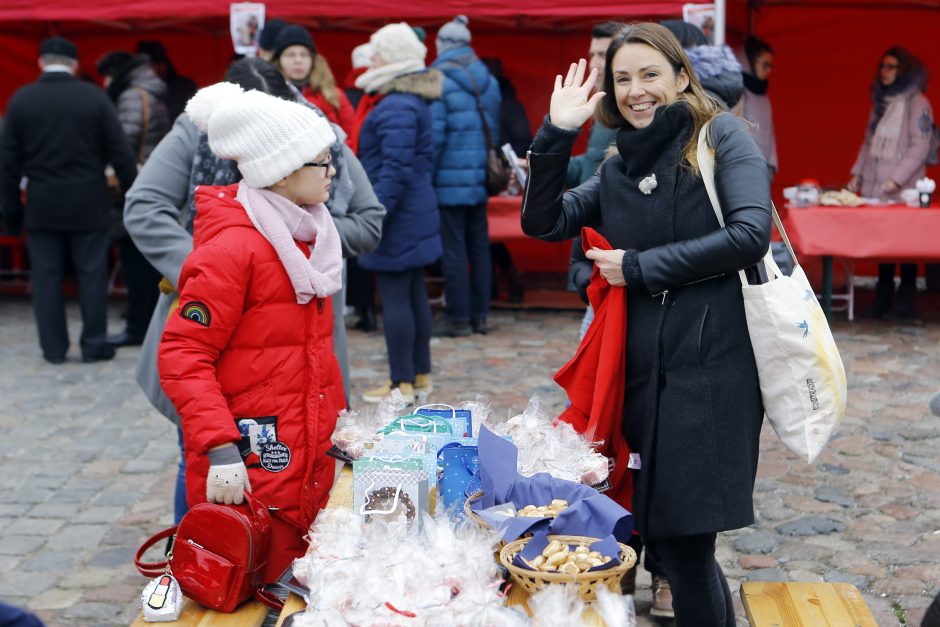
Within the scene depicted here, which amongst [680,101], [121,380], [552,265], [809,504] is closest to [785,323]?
[680,101]

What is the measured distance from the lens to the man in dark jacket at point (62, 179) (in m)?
8.21

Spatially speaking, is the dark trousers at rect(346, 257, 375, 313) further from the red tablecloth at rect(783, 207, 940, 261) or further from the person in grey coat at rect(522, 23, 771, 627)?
the person in grey coat at rect(522, 23, 771, 627)

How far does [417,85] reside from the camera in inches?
270

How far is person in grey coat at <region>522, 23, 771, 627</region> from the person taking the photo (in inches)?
119

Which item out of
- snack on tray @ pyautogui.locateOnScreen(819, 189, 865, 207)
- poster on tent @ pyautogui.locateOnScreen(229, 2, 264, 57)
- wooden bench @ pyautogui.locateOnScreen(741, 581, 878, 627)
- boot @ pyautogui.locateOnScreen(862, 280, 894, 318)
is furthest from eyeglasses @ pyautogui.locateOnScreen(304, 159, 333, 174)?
boot @ pyautogui.locateOnScreen(862, 280, 894, 318)

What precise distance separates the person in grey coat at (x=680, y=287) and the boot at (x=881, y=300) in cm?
712

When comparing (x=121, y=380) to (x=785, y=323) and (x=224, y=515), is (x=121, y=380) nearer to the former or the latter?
(x=224, y=515)

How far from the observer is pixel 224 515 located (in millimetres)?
2918

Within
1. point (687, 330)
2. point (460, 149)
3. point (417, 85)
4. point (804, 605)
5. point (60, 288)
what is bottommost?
point (60, 288)

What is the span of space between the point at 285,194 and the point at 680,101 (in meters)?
1.13

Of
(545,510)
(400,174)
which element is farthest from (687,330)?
(400,174)

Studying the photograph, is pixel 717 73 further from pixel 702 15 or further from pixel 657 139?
pixel 702 15

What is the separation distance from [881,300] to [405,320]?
4.83 metres

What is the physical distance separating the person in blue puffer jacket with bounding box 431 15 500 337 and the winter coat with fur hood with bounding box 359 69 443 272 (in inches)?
59.3
